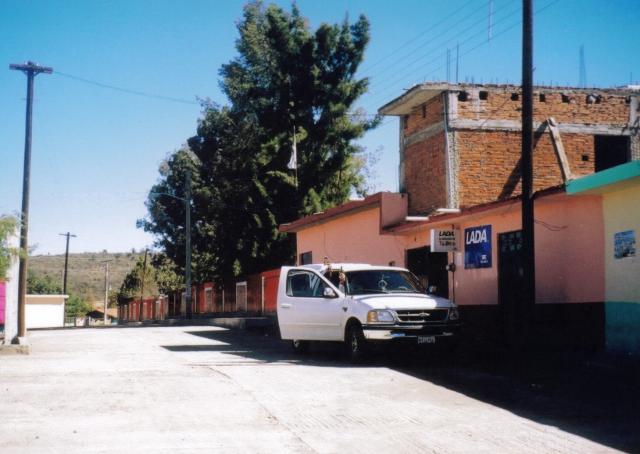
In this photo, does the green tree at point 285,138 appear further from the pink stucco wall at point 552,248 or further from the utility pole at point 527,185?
the utility pole at point 527,185

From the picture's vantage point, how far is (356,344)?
13539 mm

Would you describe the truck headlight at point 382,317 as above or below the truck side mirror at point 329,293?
below

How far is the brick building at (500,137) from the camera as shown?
22.5 meters

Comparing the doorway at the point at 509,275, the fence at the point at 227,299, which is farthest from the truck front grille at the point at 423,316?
the fence at the point at 227,299

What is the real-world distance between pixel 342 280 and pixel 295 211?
24.4 m

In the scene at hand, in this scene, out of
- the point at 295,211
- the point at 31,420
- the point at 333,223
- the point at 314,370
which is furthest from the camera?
the point at 295,211

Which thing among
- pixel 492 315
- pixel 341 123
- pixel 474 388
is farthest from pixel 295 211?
pixel 474 388

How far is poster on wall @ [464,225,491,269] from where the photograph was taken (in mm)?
17844

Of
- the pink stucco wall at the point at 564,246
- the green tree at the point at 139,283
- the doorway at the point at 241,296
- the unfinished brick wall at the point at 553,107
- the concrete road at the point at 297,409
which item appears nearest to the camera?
the concrete road at the point at 297,409

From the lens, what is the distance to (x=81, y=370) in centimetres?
1295

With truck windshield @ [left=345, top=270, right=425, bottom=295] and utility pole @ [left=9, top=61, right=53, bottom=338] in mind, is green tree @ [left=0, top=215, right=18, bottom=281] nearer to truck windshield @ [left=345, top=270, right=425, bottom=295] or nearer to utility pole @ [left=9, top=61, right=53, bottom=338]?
utility pole @ [left=9, top=61, right=53, bottom=338]

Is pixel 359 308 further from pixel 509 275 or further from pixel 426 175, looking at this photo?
pixel 426 175

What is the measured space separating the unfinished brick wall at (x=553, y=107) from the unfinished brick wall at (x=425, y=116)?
2.48 ft

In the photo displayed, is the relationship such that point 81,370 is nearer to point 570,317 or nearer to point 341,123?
point 570,317
